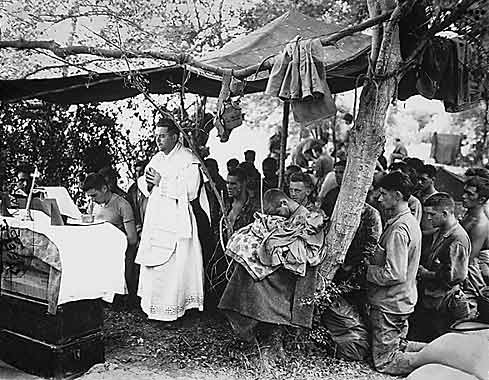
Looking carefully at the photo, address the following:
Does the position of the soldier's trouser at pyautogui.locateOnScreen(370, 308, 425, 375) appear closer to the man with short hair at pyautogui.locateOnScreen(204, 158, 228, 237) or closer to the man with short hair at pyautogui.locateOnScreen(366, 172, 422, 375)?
the man with short hair at pyautogui.locateOnScreen(366, 172, 422, 375)

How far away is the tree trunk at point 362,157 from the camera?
171 inches

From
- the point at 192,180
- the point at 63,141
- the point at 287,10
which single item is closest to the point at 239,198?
the point at 192,180

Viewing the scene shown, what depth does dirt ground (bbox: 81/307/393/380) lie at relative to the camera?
427 cm

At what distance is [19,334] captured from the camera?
4.01 m

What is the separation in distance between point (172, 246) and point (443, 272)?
7.41ft

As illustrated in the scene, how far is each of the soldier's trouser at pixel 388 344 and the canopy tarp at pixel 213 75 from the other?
204 centimetres

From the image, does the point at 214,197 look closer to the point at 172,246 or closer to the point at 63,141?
the point at 172,246

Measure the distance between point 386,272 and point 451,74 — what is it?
179 centimetres

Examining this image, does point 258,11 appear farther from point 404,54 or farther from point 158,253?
point 158,253

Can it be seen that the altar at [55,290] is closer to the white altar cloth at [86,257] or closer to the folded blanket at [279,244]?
the white altar cloth at [86,257]

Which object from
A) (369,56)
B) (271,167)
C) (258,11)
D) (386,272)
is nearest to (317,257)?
(386,272)

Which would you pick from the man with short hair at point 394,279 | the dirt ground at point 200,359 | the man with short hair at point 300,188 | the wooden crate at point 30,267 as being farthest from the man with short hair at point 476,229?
the wooden crate at point 30,267

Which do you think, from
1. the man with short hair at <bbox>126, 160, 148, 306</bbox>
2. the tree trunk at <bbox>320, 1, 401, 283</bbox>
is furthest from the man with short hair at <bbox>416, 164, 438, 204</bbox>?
the man with short hair at <bbox>126, 160, 148, 306</bbox>

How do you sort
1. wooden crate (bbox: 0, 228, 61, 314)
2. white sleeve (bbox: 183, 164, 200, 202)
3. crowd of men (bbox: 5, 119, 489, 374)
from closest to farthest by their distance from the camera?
wooden crate (bbox: 0, 228, 61, 314)
crowd of men (bbox: 5, 119, 489, 374)
white sleeve (bbox: 183, 164, 200, 202)
